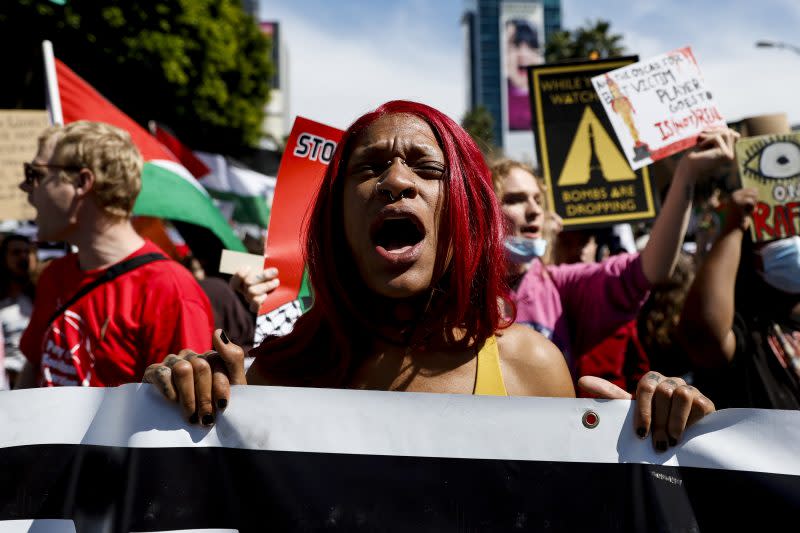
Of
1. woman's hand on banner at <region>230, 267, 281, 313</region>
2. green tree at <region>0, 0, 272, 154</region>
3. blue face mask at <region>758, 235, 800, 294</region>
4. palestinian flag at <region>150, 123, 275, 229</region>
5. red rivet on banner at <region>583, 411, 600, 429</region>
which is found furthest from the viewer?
green tree at <region>0, 0, 272, 154</region>

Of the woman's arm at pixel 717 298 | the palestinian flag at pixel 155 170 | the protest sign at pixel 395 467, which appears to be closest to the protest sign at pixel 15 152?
the palestinian flag at pixel 155 170

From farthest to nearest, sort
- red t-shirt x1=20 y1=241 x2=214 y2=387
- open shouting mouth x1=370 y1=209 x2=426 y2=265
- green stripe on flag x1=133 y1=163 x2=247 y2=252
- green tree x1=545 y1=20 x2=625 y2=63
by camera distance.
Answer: green tree x1=545 y1=20 x2=625 y2=63 < green stripe on flag x1=133 y1=163 x2=247 y2=252 < red t-shirt x1=20 y1=241 x2=214 y2=387 < open shouting mouth x1=370 y1=209 x2=426 y2=265

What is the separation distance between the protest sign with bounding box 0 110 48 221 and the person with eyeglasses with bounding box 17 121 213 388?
2.06 meters

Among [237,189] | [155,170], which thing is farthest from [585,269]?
[237,189]

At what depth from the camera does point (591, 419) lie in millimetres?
1429

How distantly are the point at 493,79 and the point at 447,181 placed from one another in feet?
640

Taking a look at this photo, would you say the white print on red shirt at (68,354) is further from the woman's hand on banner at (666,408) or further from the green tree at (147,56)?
the green tree at (147,56)

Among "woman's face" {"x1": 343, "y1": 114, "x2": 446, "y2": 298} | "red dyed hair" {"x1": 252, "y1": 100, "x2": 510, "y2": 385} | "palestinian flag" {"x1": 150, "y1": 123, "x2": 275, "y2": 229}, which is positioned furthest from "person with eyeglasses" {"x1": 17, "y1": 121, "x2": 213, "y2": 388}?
"palestinian flag" {"x1": 150, "y1": 123, "x2": 275, "y2": 229}

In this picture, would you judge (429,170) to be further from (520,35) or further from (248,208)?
(520,35)

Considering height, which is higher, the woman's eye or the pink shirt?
the woman's eye

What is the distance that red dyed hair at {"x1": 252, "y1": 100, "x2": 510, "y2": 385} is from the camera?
5.22 ft

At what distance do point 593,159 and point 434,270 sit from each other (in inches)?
85.7

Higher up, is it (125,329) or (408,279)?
(408,279)

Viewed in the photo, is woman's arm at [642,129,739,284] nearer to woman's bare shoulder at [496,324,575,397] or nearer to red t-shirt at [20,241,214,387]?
woman's bare shoulder at [496,324,575,397]
